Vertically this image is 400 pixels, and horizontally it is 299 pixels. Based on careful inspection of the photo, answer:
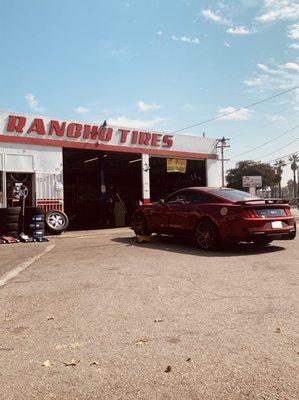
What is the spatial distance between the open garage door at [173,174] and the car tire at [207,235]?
12.7 metres

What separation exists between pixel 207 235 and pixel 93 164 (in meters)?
15.8

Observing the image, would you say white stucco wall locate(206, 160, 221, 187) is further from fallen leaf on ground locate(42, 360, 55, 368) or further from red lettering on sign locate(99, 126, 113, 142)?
fallen leaf on ground locate(42, 360, 55, 368)

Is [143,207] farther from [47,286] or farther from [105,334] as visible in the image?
[105,334]

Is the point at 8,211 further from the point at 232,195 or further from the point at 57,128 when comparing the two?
the point at 232,195

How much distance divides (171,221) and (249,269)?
393 cm

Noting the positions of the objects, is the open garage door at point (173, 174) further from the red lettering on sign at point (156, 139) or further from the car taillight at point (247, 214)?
the car taillight at point (247, 214)

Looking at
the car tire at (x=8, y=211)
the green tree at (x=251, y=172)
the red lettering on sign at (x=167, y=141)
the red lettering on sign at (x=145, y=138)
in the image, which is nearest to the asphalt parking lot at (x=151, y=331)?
the car tire at (x=8, y=211)

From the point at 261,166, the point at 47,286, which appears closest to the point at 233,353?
the point at 47,286

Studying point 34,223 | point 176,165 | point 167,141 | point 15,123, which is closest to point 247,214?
point 34,223

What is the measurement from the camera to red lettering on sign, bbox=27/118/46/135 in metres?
16.8

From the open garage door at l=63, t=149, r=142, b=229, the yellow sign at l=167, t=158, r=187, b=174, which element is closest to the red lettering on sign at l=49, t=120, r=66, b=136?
the open garage door at l=63, t=149, r=142, b=229

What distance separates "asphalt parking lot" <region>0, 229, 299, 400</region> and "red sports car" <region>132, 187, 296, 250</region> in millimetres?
1269

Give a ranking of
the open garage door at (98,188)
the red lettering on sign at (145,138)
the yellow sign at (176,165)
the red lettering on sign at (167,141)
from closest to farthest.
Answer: the red lettering on sign at (145,138) < the red lettering on sign at (167,141) < the open garage door at (98,188) < the yellow sign at (176,165)

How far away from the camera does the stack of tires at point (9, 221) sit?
12.7 metres
